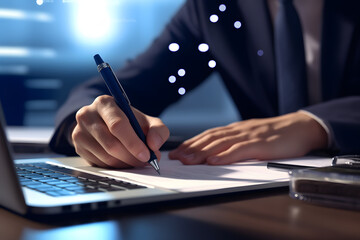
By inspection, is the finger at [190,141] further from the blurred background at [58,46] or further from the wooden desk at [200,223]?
the blurred background at [58,46]

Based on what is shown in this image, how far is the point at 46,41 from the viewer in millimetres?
1554

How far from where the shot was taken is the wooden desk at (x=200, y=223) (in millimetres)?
265

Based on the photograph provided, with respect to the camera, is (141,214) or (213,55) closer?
(141,214)

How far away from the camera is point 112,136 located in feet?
1.68

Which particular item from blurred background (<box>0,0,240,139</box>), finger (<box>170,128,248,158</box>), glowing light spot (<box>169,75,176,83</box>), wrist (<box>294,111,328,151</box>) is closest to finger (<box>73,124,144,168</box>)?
finger (<box>170,128,248,158</box>)

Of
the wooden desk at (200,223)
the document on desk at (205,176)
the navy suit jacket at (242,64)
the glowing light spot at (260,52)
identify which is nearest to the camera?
the wooden desk at (200,223)

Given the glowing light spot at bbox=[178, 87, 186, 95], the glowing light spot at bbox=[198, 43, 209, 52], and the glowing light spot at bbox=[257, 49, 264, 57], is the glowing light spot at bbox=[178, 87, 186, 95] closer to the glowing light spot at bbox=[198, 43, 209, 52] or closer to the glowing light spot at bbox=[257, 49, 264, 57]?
the glowing light spot at bbox=[198, 43, 209, 52]

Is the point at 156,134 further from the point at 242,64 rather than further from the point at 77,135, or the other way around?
the point at 242,64

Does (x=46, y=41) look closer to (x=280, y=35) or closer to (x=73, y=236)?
(x=280, y=35)

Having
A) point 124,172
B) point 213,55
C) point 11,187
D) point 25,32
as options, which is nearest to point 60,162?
point 124,172

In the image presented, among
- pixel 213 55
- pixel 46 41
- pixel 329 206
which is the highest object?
pixel 46 41

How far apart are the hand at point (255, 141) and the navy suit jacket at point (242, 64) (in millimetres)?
43

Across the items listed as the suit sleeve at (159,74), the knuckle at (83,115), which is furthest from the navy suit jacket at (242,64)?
the knuckle at (83,115)

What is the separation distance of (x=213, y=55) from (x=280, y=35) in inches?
12.1
